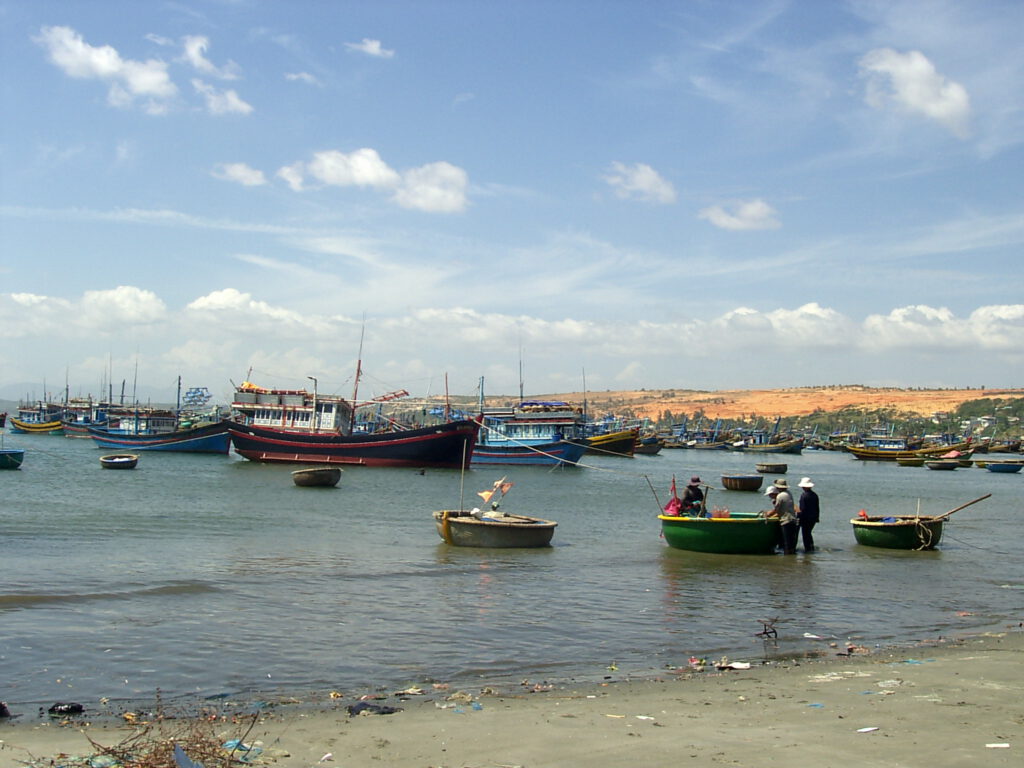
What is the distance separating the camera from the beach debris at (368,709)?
821 centimetres

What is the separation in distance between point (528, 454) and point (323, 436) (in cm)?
1441

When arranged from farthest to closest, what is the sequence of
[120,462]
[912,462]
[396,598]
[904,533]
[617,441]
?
[912,462] → [617,441] → [120,462] → [904,533] → [396,598]

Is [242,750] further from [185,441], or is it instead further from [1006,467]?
[1006,467]

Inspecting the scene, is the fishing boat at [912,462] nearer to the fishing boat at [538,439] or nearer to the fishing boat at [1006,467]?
the fishing boat at [1006,467]

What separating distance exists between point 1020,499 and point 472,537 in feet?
103

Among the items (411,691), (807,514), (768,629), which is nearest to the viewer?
(411,691)

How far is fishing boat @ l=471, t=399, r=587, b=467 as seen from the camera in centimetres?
6388

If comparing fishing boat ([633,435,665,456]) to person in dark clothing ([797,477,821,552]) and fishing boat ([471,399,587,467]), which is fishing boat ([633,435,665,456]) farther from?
person in dark clothing ([797,477,821,552])

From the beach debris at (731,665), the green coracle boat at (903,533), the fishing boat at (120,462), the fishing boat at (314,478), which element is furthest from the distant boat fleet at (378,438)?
the beach debris at (731,665)

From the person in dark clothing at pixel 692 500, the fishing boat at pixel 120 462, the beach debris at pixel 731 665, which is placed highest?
the person in dark clothing at pixel 692 500

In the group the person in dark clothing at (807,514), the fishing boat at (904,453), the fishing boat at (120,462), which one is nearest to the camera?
the person in dark clothing at (807,514)

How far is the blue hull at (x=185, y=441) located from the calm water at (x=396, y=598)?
37897 millimetres

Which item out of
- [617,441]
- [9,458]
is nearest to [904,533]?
[9,458]

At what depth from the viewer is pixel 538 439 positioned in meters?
65.9
